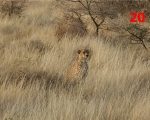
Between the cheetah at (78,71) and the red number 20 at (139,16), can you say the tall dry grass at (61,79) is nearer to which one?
the cheetah at (78,71)

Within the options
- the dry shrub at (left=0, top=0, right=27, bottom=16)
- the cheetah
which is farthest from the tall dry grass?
the dry shrub at (left=0, top=0, right=27, bottom=16)

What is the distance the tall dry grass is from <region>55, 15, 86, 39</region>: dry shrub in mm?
234

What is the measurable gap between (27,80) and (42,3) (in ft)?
33.4

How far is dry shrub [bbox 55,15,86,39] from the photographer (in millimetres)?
9483

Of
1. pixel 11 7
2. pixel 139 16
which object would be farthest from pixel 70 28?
pixel 11 7

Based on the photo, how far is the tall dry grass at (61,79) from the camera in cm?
454

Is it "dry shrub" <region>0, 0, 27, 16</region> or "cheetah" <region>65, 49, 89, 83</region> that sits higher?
"cheetah" <region>65, 49, 89, 83</region>

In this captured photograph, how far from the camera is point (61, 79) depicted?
20.3 ft

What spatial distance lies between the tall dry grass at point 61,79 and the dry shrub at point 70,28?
0.23m

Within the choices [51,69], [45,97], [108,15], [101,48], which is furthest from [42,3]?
→ [45,97]

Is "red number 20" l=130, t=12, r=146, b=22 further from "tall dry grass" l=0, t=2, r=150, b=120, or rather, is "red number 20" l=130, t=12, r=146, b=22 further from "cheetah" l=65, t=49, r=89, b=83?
"cheetah" l=65, t=49, r=89, b=83

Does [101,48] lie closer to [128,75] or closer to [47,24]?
[128,75]

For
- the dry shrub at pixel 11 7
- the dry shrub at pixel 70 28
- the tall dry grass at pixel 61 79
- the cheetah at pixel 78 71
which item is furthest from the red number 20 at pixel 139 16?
the cheetah at pixel 78 71

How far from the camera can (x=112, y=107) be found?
4727 mm
